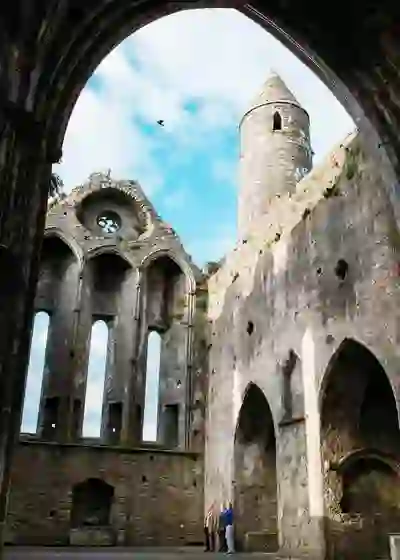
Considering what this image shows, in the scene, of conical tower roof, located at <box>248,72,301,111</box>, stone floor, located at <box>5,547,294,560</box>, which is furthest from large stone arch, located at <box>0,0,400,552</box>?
conical tower roof, located at <box>248,72,301,111</box>

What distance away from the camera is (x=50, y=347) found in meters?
18.4

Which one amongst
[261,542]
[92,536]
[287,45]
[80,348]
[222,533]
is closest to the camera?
[287,45]

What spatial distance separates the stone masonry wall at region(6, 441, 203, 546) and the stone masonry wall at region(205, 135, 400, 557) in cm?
90

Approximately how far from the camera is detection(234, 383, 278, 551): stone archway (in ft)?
48.4

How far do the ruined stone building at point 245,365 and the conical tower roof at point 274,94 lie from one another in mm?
59

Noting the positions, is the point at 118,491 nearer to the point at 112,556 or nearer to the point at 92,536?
the point at 92,536

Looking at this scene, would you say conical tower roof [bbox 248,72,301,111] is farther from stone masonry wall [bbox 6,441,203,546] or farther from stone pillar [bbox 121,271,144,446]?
stone masonry wall [bbox 6,441,203,546]

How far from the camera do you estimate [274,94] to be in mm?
23344

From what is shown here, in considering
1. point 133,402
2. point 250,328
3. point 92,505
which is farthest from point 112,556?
point 133,402

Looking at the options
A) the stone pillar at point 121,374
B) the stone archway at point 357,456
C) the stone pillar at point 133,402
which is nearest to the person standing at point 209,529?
the stone pillar at point 133,402

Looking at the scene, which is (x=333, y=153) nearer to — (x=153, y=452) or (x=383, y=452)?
(x=383, y=452)

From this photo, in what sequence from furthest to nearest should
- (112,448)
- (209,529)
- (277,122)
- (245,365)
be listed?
Answer: (277,122) → (112,448) → (209,529) → (245,365)

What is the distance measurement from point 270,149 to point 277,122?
4.87ft

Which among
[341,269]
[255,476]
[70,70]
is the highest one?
[70,70]
